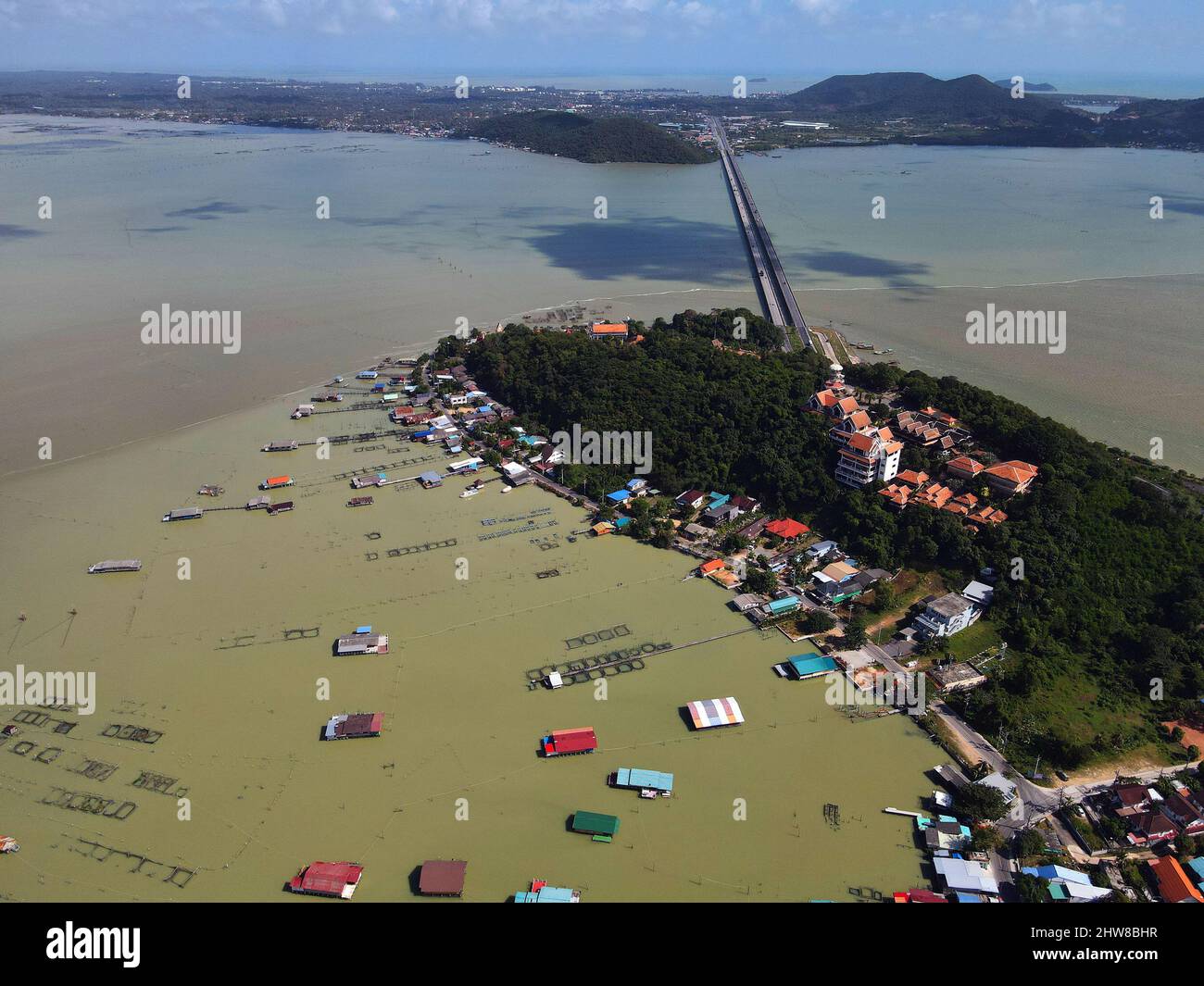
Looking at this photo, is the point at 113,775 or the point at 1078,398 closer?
the point at 113,775

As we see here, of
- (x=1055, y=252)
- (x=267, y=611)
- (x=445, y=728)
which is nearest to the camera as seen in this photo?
(x=445, y=728)

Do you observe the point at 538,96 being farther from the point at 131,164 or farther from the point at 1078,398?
the point at 1078,398

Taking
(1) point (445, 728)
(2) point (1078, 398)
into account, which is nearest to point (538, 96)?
(2) point (1078, 398)

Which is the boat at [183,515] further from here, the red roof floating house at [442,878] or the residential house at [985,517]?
the residential house at [985,517]

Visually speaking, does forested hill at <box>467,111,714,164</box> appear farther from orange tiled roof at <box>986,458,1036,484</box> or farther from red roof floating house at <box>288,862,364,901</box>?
red roof floating house at <box>288,862,364,901</box>

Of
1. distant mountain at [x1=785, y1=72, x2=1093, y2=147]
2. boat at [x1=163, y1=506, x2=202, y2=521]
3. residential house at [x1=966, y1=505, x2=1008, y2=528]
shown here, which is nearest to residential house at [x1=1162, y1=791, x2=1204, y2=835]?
residential house at [x1=966, y1=505, x2=1008, y2=528]

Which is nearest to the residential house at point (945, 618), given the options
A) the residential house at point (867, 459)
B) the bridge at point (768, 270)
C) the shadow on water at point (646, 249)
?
the residential house at point (867, 459)
